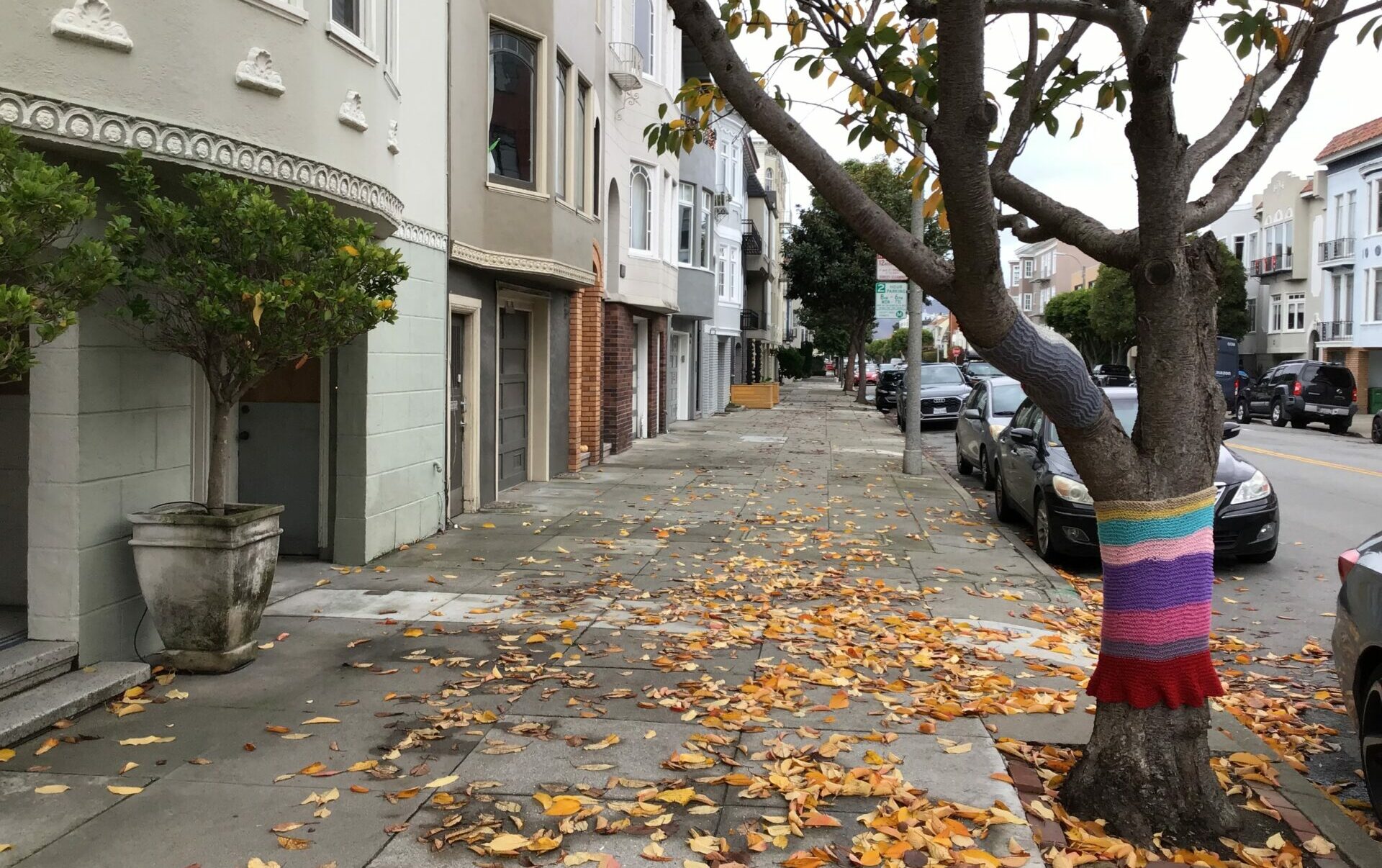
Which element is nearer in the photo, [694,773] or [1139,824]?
[1139,824]

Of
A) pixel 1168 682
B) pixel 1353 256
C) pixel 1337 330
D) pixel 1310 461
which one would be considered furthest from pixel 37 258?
pixel 1337 330

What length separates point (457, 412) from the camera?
1170 centimetres

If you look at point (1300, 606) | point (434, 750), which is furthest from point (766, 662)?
point (1300, 606)

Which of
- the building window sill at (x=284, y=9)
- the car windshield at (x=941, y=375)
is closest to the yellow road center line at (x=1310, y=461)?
the car windshield at (x=941, y=375)

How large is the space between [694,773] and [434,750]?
3.96 feet

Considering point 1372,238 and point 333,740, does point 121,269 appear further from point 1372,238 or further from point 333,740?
point 1372,238

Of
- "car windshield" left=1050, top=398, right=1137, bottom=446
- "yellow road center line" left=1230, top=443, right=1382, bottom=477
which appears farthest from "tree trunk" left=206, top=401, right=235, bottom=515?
"yellow road center line" left=1230, top=443, right=1382, bottom=477

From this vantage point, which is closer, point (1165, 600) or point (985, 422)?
point (1165, 600)

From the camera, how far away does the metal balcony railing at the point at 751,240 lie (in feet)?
145

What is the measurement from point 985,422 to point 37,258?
13105 mm

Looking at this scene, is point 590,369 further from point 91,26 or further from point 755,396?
point 755,396

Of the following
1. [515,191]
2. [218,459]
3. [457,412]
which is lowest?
[218,459]

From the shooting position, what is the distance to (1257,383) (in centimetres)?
3425

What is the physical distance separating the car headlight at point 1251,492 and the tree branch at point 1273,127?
544 centimetres
